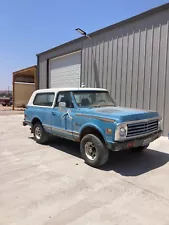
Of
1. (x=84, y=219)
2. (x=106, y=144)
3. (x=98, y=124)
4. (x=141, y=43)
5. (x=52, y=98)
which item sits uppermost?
(x=141, y=43)

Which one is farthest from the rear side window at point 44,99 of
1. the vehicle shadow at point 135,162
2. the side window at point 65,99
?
the vehicle shadow at point 135,162

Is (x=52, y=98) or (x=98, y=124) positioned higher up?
(x=52, y=98)

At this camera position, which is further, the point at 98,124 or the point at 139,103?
the point at 139,103

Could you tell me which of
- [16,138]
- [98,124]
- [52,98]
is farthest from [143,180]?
[16,138]

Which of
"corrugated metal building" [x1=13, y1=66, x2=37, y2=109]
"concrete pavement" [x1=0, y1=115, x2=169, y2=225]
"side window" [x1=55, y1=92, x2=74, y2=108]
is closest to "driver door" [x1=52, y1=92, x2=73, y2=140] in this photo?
"side window" [x1=55, y1=92, x2=74, y2=108]

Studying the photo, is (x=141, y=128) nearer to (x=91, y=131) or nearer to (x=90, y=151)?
(x=91, y=131)

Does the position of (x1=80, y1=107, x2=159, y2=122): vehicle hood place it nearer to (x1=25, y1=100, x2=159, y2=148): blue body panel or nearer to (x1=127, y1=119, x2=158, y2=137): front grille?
(x1=25, y1=100, x2=159, y2=148): blue body panel

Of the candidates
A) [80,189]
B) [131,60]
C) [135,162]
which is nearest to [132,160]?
[135,162]

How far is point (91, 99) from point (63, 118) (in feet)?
3.14

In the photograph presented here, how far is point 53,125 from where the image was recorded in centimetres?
624

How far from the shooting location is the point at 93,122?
4785 millimetres

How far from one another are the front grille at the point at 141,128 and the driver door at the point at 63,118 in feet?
5.70

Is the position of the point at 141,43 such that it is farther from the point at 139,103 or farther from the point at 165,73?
the point at 139,103

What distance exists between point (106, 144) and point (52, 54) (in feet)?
37.1
